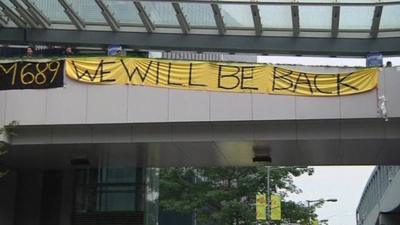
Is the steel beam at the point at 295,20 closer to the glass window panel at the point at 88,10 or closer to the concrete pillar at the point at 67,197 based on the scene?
the glass window panel at the point at 88,10

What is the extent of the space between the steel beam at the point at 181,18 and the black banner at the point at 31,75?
3679 mm

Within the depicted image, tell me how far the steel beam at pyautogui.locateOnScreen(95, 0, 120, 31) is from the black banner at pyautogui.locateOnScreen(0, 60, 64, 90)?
225 centimetres

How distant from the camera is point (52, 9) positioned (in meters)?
21.9

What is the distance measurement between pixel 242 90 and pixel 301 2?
3.00m

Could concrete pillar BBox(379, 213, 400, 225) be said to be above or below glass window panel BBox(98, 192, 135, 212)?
below

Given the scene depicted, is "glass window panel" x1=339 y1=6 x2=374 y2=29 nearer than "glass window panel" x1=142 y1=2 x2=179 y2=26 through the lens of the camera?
Yes

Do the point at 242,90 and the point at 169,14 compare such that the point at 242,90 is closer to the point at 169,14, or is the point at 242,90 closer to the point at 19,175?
the point at 169,14

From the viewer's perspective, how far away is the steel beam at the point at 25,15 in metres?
20.7

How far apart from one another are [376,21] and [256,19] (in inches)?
140

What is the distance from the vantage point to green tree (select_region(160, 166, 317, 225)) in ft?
123

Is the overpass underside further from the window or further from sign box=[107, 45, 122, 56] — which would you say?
the window

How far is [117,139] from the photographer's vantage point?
766 inches

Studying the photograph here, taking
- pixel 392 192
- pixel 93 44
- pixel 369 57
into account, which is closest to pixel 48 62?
pixel 93 44

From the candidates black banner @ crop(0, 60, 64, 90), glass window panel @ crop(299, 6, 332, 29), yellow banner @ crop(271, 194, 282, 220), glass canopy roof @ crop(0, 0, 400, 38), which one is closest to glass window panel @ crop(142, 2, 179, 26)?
glass canopy roof @ crop(0, 0, 400, 38)
